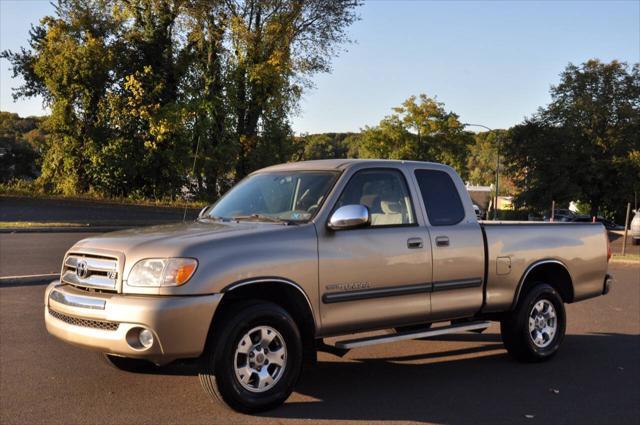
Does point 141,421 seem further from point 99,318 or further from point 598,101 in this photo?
point 598,101

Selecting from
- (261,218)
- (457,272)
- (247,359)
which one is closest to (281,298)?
(247,359)

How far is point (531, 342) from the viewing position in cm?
692

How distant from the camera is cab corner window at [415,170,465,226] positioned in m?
6.37

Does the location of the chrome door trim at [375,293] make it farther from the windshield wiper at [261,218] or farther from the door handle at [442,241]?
the windshield wiper at [261,218]

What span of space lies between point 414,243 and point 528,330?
5.83ft

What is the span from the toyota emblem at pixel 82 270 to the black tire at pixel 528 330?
4.05 m

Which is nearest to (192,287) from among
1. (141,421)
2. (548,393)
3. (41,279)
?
(141,421)

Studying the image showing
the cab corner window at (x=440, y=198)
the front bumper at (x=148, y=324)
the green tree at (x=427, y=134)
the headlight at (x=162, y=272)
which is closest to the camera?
the front bumper at (x=148, y=324)

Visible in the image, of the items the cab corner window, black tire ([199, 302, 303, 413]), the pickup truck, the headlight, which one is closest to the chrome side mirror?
the pickup truck

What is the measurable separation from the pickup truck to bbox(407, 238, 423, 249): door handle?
0.04ft

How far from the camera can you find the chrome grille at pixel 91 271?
500 centimetres

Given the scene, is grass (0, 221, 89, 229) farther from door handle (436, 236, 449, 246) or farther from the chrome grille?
door handle (436, 236, 449, 246)

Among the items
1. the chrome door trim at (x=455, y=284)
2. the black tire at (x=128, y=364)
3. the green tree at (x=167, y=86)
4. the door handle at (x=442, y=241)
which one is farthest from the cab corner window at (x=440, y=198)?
the green tree at (x=167, y=86)

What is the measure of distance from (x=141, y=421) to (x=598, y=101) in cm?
5960
